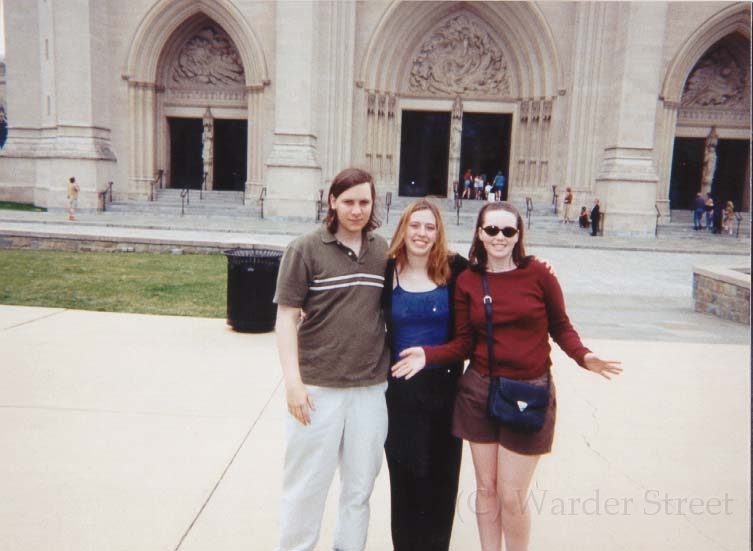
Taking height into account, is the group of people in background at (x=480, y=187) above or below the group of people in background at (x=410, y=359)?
above

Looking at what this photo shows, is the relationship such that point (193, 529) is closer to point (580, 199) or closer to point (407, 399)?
point (407, 399)

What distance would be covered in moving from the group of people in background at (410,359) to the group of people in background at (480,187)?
2414 cm

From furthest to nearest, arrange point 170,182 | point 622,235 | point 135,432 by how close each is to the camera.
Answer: point 170,182 → point 622,235 → point 135,432

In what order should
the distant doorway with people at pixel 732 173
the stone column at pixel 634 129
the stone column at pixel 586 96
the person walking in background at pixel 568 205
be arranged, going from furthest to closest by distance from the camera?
the distant doorway with people at pixel 732 173 → the stone column at pixel 586 96 → the person walking in background at pixel 568 205 → the stone column at pixel 634 129

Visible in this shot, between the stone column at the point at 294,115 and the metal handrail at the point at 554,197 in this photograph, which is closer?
the stone column at the point at 294,115

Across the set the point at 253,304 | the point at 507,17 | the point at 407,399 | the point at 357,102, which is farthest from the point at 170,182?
the point at 407,399

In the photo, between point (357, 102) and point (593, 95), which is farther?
point (357, 102)

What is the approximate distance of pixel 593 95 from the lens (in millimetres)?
23562

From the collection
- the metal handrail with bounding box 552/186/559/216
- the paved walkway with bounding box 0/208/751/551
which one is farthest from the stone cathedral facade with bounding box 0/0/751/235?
the paved walkway with bounding box 0/208/751/551

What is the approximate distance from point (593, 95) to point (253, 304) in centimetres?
2085

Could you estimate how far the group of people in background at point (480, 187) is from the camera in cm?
2619

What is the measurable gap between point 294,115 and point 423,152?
7.33 metres

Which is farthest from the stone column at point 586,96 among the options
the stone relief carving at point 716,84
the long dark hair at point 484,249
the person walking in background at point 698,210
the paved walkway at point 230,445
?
the long dark hair at point 484,249

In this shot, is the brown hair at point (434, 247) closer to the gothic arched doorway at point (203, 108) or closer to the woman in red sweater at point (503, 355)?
the woman in red sweater at point (503, 355)
